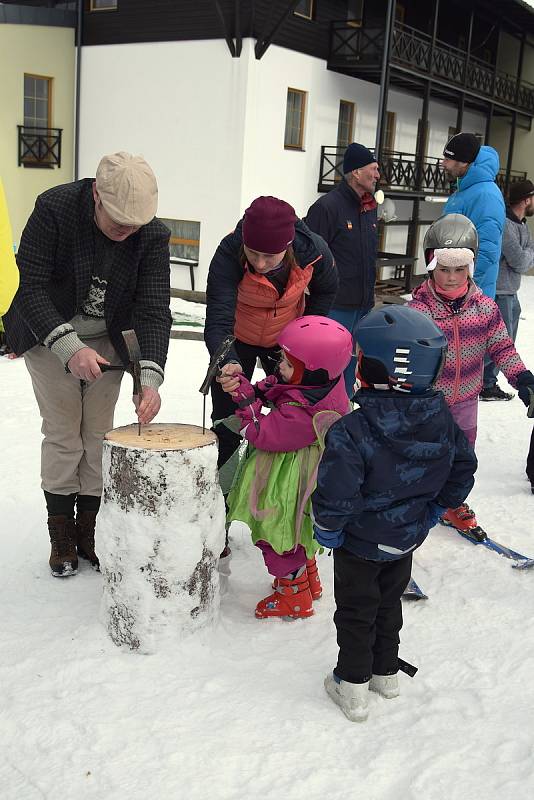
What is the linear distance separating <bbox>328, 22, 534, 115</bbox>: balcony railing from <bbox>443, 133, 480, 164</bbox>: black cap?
38.1ft

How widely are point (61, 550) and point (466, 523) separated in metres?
2.00

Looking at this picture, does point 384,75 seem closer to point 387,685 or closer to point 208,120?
point 208,120

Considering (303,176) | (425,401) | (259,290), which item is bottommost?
(425,401)

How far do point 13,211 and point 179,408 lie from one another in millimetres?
11396

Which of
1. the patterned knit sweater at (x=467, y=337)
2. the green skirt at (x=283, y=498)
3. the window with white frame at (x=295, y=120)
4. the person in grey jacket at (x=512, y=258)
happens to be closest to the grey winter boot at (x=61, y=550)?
the green skirt at (x=283, y=498)

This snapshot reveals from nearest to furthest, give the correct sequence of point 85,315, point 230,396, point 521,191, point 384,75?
point 85,315 → point 230,396 → point 521,191 → point 384,75

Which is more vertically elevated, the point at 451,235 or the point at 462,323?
the point at 451,235

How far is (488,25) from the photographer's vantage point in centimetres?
2281

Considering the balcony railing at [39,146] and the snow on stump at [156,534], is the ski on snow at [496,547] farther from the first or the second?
the balcony railing at [39,146]

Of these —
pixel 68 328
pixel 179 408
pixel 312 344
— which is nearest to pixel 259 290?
pixel 312 344

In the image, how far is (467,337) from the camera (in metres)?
3.73

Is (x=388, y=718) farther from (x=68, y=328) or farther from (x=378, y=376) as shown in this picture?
(x=68, y=328)

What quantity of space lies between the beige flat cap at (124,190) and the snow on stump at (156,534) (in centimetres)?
82

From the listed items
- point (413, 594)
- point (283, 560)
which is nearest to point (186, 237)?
point (413, 594)
